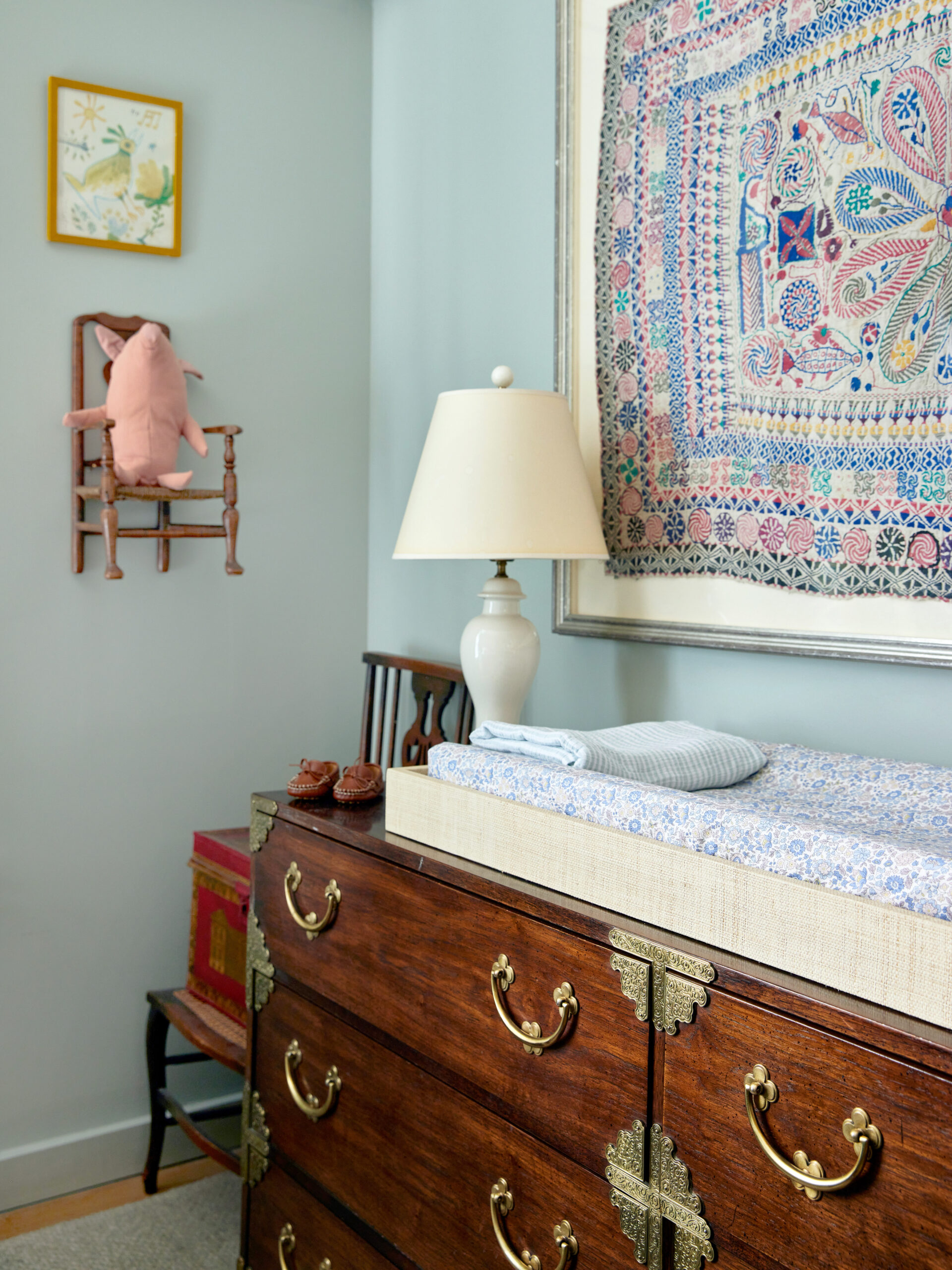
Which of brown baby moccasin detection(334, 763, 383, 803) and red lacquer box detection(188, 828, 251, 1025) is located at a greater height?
brown baby moccasin detection(334, 763, 383, 803)

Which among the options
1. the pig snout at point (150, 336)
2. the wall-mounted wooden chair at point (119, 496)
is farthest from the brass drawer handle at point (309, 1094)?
the pig snout at point (150, 336)

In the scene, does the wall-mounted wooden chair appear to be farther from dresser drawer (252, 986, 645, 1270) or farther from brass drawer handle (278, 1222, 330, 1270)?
brass drawer handle (278, 1222, 330, 1270)

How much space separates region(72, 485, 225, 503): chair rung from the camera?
6.71ft

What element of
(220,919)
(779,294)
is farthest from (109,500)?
(779,294)

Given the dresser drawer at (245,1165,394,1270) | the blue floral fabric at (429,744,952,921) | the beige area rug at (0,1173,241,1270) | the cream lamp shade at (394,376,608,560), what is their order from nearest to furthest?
1. the blue floral fabric at (429,744,952,921)
2. the dresser drawer at (245,1165,394,1270)
3. the cream lamp shade at (394,376,608,560)
4. the beige area rug at (0,1173,241,1270)

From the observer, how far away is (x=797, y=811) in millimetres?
1157

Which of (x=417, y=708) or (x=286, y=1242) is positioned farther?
(x=417, y=708)

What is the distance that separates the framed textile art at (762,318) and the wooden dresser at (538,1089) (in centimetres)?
60

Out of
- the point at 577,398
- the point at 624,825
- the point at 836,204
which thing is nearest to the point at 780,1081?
the point at 624,825

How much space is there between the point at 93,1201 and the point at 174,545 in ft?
4.53

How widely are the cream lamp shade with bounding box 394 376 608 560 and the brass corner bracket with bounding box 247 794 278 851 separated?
0.42 meters

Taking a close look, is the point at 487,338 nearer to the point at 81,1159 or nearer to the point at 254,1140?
the point at 254,1140

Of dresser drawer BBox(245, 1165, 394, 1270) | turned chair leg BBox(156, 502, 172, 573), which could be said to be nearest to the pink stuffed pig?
turned chair leg BBox(156, 502, 172, 573)

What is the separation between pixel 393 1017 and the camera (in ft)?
4.20
